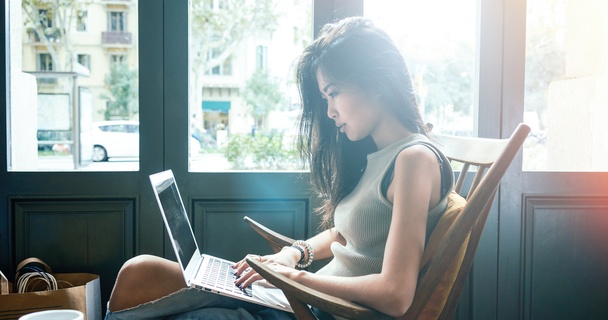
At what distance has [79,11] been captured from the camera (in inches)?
91.7

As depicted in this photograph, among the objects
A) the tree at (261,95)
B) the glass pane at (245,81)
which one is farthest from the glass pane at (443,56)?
the tree at (261,95)

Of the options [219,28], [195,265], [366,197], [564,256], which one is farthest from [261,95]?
[564,256]

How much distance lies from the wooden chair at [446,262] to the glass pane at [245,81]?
1.15 meters

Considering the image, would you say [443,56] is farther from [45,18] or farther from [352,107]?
[45,18]

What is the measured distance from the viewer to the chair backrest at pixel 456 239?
1.23 m

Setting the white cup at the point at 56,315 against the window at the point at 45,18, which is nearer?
the white cup at the point at 56,315

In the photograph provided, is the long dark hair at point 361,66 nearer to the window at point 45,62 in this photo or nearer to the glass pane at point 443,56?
the glass pane at point 443,56

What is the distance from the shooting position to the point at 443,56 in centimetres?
251

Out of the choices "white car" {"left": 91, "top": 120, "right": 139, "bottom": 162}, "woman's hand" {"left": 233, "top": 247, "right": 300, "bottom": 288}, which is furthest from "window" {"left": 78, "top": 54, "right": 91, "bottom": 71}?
"woman's hand" {"left": 233, "top": 247, "right": 300, "bottom": 288}

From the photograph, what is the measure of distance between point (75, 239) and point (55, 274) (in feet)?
0.60

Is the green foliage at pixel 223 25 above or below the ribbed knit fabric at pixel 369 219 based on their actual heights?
above

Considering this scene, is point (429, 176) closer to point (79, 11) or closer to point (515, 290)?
point (515, 290)

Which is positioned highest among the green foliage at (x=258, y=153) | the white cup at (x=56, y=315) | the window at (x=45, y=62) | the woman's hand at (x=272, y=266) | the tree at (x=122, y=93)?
the window at (x=45, y=62)

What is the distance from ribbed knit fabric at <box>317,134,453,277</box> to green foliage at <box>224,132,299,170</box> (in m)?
0.92
